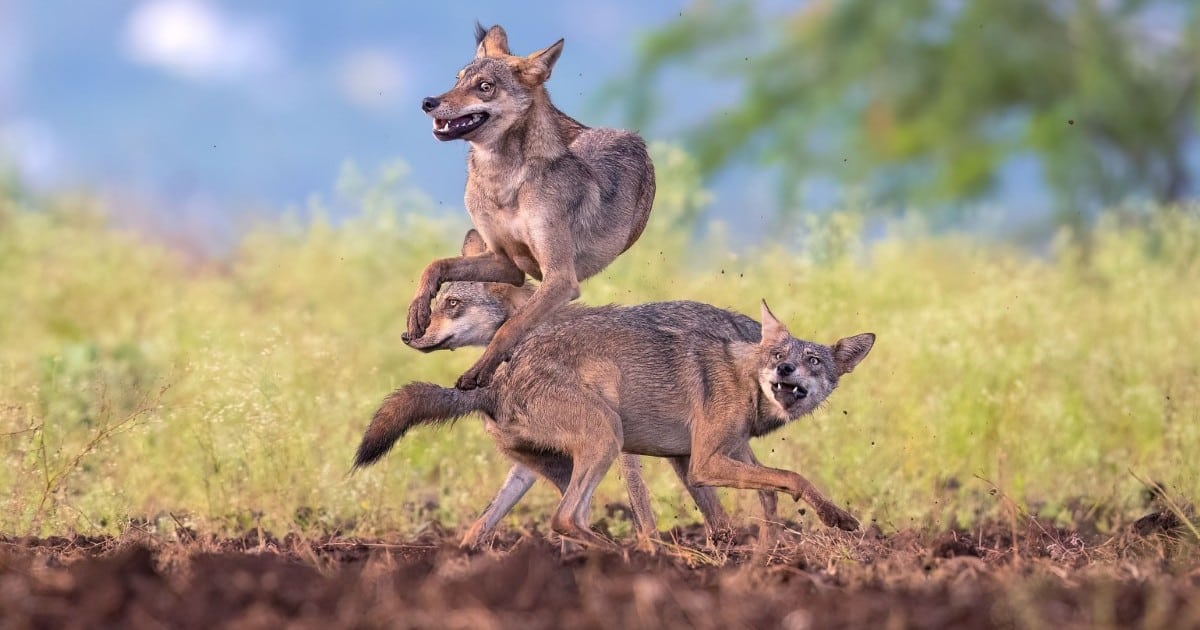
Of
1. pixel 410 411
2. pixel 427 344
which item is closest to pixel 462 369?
pixel 427 344

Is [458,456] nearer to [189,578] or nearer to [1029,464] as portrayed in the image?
[1029,464]

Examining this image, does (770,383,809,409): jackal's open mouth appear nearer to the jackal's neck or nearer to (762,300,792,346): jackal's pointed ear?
(762,300,792,346): jackal's pointed ear

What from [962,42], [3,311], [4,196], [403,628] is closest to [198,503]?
[403,628]

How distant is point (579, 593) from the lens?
17.3ft

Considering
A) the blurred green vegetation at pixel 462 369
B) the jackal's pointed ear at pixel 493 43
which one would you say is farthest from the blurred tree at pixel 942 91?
the jackal's pointed ear at pixel 493 43

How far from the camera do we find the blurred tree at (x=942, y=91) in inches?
926

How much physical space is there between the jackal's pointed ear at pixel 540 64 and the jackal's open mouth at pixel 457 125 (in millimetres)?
361

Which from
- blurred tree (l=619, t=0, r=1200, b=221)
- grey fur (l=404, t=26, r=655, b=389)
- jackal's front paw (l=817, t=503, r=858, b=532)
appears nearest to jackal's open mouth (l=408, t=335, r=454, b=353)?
grey fur (l=404, t=26, r=655, b=389)

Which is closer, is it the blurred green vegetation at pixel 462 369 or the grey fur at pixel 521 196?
the grey fur at pixel 521 196

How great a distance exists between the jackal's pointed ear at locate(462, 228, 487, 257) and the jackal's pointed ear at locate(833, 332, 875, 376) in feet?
6.67

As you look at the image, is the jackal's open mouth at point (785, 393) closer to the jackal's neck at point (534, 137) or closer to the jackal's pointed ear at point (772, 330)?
the jackal's pointed ear at point (772, 330)

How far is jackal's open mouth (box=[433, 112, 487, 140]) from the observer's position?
7961 mm

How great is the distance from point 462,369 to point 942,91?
13.9m

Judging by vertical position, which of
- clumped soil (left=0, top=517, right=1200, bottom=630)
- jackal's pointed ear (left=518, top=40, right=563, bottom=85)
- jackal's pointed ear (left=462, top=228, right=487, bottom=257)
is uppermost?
jackal's pointed ear (left=518, top=40, right=563, bottom=85)
